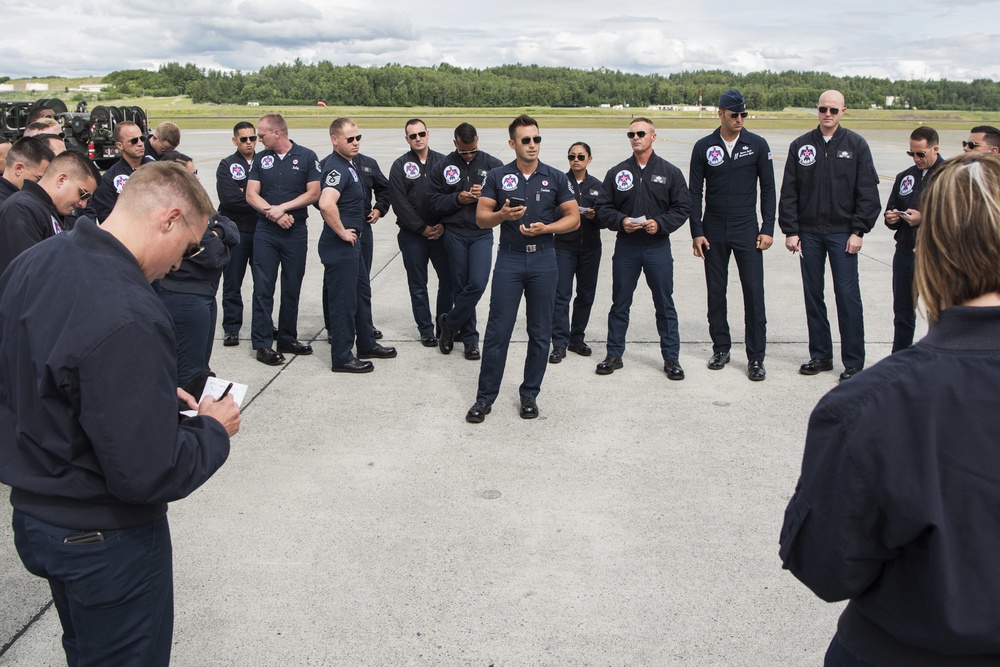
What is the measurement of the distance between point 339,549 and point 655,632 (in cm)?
158

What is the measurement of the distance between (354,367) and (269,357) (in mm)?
813

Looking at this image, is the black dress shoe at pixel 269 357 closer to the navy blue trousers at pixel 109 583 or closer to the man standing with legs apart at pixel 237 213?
the man standing with legs apart at pixel 237 213

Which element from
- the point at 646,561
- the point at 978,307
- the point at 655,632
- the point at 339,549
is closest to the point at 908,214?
the point at 646,561

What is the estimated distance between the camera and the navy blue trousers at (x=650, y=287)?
22.0 feet

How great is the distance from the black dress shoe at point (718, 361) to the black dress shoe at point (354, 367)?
9.39ft

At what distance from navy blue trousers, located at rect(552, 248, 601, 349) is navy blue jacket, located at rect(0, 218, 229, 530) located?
208 inches

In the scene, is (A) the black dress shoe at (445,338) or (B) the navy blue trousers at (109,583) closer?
(B) the navy blue trousers at (109,583)

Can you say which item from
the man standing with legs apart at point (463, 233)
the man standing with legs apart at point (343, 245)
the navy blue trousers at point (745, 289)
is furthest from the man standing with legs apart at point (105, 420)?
the navy blue trousers at point (745, 289)

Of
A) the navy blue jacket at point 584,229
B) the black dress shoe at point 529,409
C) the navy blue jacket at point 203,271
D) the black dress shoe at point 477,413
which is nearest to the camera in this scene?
the navy blue jacket at point 203,271

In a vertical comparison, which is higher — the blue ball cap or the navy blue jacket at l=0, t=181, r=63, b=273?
the blue ball cap

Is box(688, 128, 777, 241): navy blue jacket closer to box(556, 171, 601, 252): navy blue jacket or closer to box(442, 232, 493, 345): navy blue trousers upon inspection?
box(556, 171, 601, 252): navy blue jacket

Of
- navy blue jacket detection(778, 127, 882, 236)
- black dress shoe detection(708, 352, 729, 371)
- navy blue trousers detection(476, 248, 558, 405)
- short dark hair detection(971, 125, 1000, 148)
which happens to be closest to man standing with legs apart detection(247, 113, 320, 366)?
navy blue trousers detection(476, 248, 558, 405)

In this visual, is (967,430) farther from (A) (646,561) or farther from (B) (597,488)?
(B) (597,488)

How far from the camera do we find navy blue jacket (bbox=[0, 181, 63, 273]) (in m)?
4.10
